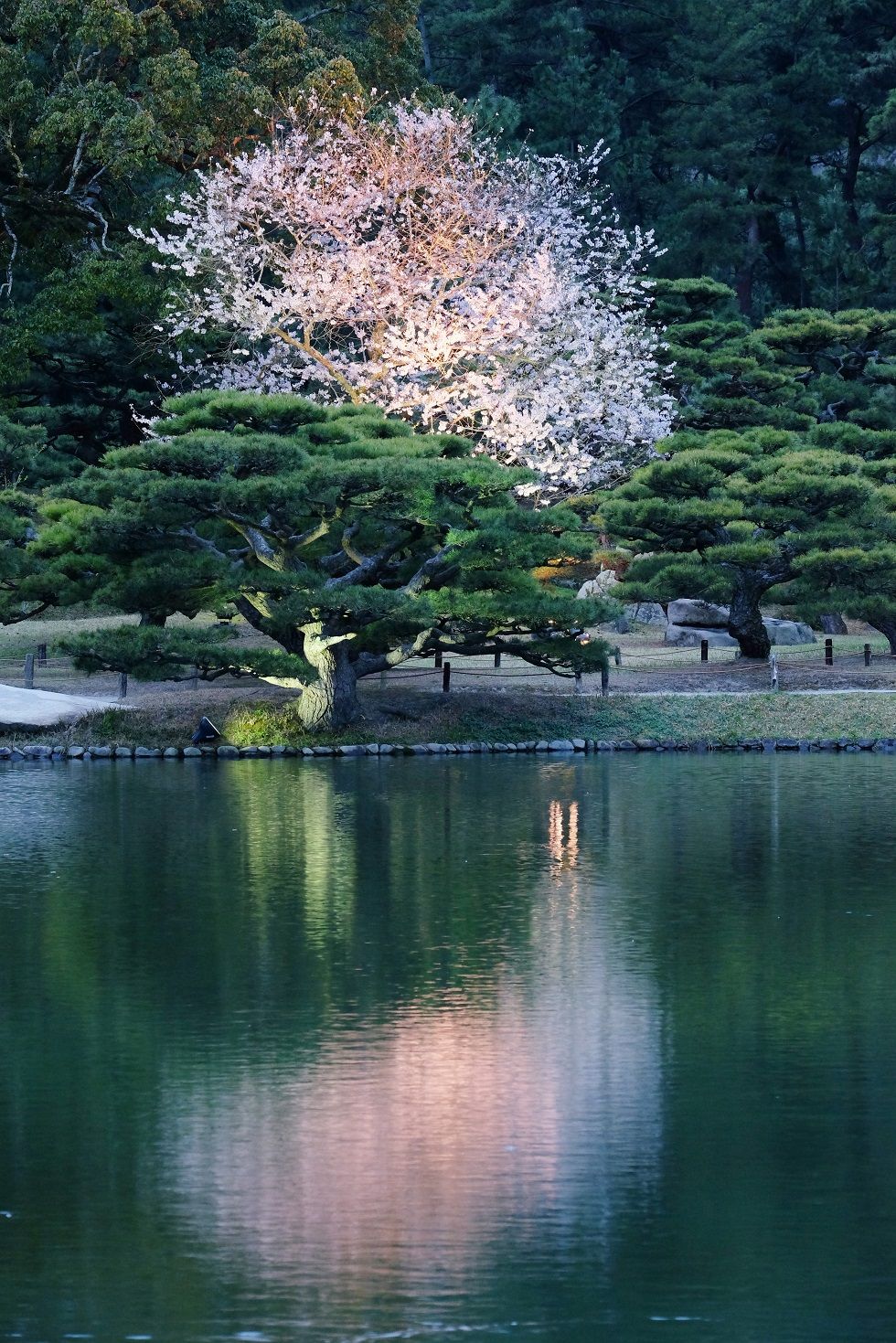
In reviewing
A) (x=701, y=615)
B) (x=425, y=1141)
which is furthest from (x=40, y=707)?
(x=425, y=1141)

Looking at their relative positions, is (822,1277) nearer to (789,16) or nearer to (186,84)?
(186,84)

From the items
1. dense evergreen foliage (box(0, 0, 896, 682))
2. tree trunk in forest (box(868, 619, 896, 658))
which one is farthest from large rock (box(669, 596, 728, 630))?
tree trunk in forest (box(868, 619, 896, 658))

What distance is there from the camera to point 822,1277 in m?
7.47

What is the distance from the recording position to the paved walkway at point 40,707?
1153 inches

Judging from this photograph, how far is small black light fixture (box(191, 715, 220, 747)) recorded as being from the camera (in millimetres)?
29406

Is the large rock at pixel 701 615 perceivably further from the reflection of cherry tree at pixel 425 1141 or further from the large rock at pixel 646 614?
the reflection of cherry tree at pixel 425 1141

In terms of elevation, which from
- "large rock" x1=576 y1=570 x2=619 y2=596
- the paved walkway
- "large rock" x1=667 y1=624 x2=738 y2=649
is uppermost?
"large rock" x1=576 y1=570 x2=619 y2=596

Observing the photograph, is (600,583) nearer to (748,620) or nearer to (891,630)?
(748,620)

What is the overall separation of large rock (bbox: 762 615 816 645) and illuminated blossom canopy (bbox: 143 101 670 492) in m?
4.66

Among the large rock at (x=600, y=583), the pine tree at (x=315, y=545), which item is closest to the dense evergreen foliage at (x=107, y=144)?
the pine tree at (x=315, y=545)

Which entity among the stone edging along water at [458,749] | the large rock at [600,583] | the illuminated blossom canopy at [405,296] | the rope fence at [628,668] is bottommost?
the stone edging along water at [458,749]

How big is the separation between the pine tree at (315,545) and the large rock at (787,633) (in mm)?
10346

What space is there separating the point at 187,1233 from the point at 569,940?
22.4 ft

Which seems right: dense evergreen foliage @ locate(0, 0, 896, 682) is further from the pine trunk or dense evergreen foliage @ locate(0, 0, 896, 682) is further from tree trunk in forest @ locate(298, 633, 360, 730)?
tree trunk in forest @ locate(298, 633, 360, 730)
